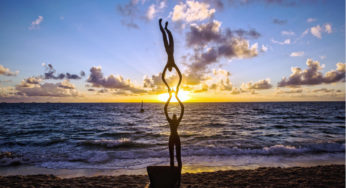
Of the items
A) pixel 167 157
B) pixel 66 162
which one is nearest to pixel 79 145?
pixel 66 162

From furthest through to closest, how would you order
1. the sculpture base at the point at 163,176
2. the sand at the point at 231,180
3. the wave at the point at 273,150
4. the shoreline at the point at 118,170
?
the wave at the point at 273,150
the shoreline at the point at 118,170
the sand at the point at 231,180
the sculpture base at the point at 163,176

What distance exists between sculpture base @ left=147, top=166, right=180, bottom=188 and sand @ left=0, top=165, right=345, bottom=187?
2357mm

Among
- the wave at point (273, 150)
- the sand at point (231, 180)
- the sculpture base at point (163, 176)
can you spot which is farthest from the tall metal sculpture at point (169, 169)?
the wave at point (273, 150)

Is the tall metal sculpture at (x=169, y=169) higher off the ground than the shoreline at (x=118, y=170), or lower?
higher

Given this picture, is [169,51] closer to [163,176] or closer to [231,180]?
[163,176]

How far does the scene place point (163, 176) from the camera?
Answer: 13.0 ft

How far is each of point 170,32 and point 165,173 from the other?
3394 mm

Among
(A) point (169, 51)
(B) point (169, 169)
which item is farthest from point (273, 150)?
(A) point (169, 51)

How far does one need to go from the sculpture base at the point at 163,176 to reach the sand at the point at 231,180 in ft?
7.73

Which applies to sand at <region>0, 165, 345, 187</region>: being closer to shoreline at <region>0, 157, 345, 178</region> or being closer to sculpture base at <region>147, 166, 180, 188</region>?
shoreline at <region>0, 157, 345, 178</region>

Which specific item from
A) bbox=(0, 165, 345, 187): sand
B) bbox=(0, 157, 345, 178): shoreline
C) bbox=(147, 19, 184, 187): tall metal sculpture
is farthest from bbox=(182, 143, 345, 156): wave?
bbox=(147, 19, 184, 187): tall metal sculpture

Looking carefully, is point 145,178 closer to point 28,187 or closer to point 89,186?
point 89,186

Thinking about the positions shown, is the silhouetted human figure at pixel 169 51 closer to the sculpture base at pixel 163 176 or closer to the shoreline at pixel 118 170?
the sculpture base at pixel 163 176

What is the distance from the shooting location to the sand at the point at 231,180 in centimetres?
598
